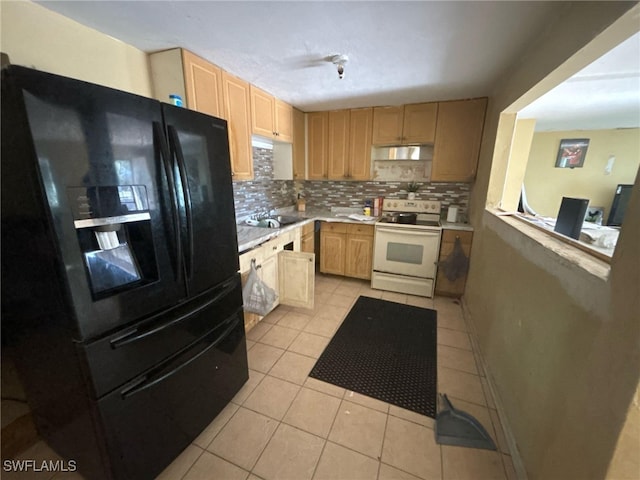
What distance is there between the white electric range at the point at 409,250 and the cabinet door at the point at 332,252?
44 cm

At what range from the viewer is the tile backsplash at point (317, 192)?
2.86m

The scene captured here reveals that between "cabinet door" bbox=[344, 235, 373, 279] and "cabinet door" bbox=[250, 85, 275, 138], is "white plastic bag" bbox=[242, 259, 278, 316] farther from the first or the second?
"cabinet door" bbox=[344, 235, 373, 279]

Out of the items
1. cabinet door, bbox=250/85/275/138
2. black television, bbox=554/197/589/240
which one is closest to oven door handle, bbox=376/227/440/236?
black television, bbox=554/197/589/240

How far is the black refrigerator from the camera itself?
80 cm

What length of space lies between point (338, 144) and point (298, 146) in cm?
52

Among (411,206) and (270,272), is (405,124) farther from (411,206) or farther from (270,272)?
(270,272)

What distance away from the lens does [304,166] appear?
3.48 meters

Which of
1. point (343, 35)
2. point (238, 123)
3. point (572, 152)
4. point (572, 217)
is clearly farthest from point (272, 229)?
point (572, 152)

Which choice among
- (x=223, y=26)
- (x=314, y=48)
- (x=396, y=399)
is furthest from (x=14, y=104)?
(x=396, y=399)

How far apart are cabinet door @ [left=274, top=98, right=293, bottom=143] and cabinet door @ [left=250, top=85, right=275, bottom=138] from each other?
84 millimetres

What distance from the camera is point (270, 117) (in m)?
2.65

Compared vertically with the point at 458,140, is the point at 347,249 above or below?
below

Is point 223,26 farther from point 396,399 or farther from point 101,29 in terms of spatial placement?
point 396,399

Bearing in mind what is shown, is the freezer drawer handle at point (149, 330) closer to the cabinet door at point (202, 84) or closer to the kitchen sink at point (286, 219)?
the cabinet door at point (202, 84)
